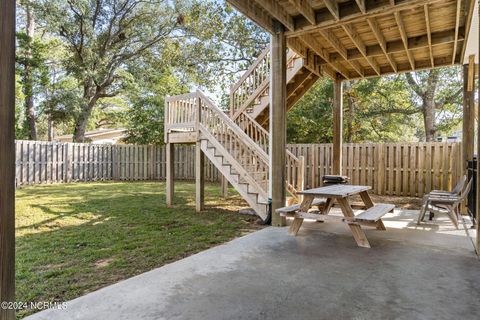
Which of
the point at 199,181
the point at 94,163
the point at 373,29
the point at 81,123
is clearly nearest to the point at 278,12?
the point at 373,29

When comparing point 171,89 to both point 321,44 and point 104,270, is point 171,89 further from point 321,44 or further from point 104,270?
point 104,270

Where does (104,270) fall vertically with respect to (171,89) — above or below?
below

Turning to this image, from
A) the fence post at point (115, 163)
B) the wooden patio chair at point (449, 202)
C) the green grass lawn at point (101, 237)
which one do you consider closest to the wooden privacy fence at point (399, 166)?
the wooden patio chair at point (449, 202)

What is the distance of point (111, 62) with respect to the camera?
17062 mm

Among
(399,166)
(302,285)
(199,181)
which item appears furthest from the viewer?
(399,166)

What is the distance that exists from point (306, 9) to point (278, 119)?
5.58 ft

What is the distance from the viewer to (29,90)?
14.6 m

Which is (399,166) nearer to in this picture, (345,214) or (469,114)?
(469,114)

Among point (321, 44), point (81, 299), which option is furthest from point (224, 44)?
point (81, 299)

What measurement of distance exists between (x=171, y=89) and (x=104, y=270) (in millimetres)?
16036

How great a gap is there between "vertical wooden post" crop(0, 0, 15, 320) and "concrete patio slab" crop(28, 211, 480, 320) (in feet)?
2.55

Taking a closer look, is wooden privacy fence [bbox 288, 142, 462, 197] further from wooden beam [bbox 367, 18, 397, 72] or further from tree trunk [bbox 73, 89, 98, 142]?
tree trunk [bbox 73, 89, 98, 142]

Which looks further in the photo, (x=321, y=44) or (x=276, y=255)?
(x=321, y=44)

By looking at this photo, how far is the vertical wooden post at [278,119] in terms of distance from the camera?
5.02m
